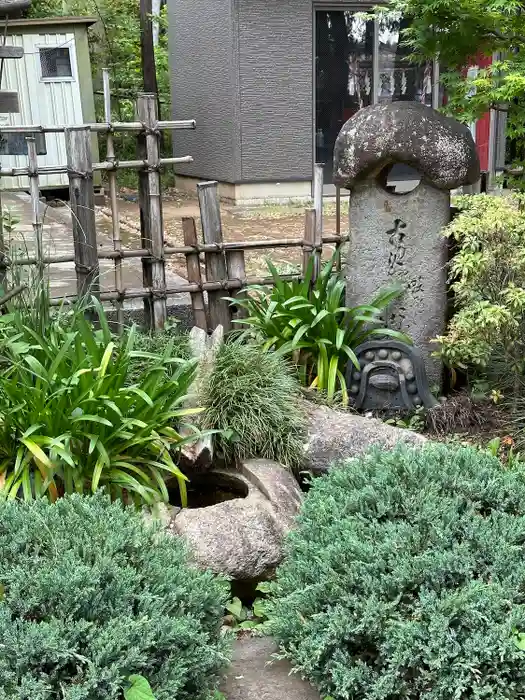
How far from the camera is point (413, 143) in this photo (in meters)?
5.23

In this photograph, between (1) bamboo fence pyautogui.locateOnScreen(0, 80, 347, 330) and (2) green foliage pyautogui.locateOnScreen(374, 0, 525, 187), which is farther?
(1) bamboo fence pyautogui.locateOnScreen(0, 80, 347, 330)

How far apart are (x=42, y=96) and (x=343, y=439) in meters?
9.79

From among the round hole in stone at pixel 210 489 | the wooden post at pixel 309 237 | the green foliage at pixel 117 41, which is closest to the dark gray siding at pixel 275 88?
the green foliage at pixel 117 41

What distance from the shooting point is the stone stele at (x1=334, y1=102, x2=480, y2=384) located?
5.24m

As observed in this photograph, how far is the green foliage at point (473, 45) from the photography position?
512 cm

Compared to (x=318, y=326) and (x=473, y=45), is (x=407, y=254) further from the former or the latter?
(x=473, y=45)

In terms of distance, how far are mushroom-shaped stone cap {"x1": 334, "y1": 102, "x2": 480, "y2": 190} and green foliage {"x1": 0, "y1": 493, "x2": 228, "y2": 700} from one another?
3239 millimetres

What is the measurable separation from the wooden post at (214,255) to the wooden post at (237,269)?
0.04m

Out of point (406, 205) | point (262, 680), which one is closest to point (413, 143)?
point (406, 205)

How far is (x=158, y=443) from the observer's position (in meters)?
3.99

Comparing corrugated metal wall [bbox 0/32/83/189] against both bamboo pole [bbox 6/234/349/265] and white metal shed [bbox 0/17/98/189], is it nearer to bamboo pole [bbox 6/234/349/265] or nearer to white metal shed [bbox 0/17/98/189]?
white metal shed [bbox 0/17/98/189]

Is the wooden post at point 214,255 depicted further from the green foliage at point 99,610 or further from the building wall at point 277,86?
the building wall at point 277,86

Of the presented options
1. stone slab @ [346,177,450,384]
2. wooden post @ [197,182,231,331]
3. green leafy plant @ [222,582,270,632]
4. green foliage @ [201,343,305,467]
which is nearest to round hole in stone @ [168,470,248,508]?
green foliage @ [201,343,305,467]

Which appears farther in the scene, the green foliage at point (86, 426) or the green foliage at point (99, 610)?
the green foliage at point (86, 426)
